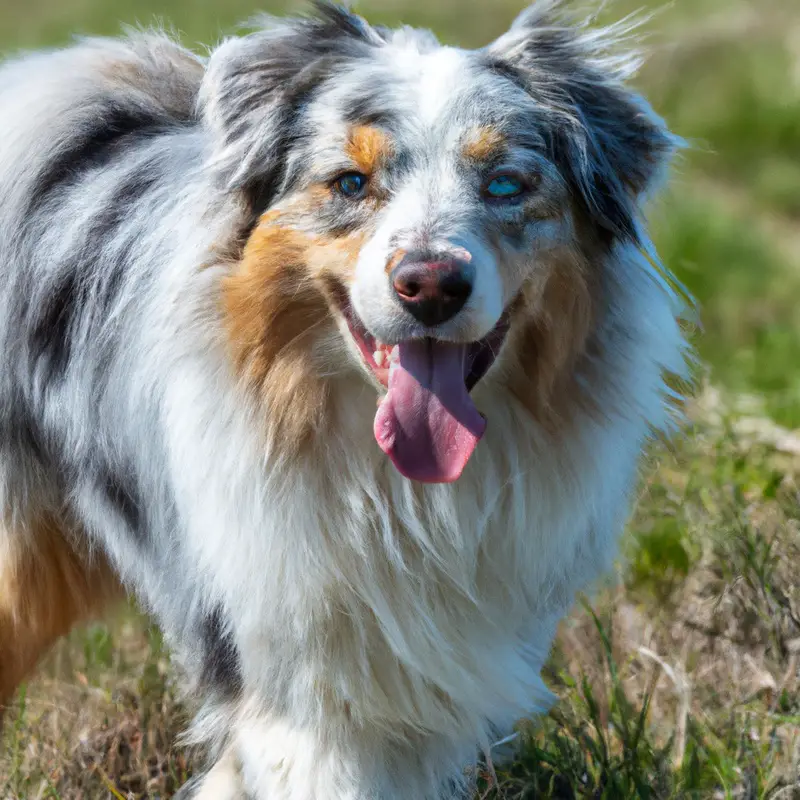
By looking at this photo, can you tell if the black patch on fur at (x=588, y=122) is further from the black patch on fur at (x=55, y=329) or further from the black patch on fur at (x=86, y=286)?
the black patch on fur at (x=55, y=329)

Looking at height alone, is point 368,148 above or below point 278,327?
above

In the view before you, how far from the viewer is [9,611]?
11.9 ft

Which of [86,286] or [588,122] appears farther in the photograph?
[86,286]

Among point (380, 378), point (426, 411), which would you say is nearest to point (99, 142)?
point (380, 378)

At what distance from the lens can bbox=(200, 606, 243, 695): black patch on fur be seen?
3.17 meters

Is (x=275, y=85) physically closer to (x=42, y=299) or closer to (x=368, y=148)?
(x=368, y=148)

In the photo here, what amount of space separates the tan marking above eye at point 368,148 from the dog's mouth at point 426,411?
1.12 ft

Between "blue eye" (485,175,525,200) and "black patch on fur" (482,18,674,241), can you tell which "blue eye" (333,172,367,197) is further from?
"black patch on fur" (482,18,674,241)

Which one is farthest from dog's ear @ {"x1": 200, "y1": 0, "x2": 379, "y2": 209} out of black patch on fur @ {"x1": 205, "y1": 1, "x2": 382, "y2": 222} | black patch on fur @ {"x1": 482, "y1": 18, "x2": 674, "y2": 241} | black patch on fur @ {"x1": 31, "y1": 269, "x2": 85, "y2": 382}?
black patch on fur @ {"x1": 31, "y1": 269, "x2": 85, "y2": 382}

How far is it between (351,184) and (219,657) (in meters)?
1.23

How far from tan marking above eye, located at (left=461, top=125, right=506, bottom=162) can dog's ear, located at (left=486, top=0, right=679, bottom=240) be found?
0.60 feet

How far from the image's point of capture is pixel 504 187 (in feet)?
9.55

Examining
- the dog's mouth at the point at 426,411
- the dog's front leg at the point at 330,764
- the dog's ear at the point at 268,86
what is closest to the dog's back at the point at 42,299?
the dog's ear at the point at 268,86

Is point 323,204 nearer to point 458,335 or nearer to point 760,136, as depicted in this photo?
point 458,335
